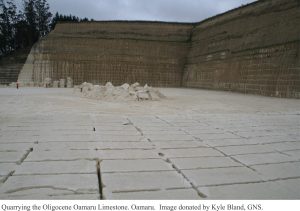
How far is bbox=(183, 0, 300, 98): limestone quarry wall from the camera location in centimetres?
1341

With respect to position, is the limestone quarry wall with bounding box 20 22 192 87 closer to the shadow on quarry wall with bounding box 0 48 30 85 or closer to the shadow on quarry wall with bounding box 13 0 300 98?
the shadow on quarry wall with bounding box 13 0 300 98

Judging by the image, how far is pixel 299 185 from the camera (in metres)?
2.34

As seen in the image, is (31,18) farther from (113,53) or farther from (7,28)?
(113,53)

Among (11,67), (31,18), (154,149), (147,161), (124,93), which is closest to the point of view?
(147,161)

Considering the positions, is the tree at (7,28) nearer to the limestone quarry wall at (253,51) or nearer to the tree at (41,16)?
the tree at (41,16)

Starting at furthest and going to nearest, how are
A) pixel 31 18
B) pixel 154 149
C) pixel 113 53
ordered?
pixel 31 18, pixel 113 53, pixel 154 149

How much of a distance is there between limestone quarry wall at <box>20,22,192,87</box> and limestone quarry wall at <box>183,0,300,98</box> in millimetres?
2216

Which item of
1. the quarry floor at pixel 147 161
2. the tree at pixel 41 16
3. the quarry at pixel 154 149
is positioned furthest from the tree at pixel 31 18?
the quarry floor at pixel 147 161

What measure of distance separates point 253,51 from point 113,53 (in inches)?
449

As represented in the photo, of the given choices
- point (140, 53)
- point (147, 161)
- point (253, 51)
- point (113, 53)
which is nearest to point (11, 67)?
point (113, 53)

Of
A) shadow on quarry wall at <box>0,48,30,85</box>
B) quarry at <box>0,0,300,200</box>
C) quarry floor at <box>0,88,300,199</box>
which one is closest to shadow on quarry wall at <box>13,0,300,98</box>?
shadow on quarry wall at <box>0,48,30,85</box>

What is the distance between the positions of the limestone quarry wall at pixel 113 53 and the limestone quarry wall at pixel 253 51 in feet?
7.27

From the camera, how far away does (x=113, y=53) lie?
2388 cm
